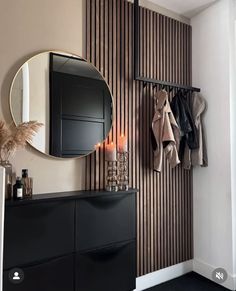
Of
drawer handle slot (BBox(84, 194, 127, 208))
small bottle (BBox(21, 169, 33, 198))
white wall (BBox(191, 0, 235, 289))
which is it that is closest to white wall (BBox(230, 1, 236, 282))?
white wall (BBox(191, 0, 235, 289))

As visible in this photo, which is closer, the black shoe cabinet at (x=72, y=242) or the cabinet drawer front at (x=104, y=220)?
the black shoe cabinet at (x=72, y=242)

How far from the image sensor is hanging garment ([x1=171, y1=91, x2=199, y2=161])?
2621 mm

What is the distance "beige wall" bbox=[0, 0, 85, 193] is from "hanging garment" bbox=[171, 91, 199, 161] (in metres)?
1.12

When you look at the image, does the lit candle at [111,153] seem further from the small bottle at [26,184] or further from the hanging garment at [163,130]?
the small bottle at [26,184]

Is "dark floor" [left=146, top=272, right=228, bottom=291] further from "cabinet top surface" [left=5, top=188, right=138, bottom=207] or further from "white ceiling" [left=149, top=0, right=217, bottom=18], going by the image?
"white ceiling" [left=149, top=0, right=217, bottom=18]

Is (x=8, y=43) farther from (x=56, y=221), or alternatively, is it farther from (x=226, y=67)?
(x=226, y=67)

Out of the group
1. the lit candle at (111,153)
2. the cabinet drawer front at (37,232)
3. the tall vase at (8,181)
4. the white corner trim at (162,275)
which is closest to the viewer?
the cabinet drawer front at (37,232)

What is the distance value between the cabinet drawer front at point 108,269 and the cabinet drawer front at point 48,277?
7 cm

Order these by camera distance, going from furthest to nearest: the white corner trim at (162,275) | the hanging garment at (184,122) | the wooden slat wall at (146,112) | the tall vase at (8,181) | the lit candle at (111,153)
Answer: the hanging garment at (184,122) < the white corner trim at (162,275) < the wooden slat wall at (146,112) < the lit candle at (111,153) < the tall vase at (8,181)

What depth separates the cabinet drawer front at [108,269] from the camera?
1.96m

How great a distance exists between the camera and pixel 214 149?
8.86ft

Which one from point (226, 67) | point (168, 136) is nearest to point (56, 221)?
point (168, 136)

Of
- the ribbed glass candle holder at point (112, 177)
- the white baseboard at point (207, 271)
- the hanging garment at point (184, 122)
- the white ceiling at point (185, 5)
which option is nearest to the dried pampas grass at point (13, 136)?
the ribbed glass candle holder at point (112, 177)

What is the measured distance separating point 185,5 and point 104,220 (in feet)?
8.04
